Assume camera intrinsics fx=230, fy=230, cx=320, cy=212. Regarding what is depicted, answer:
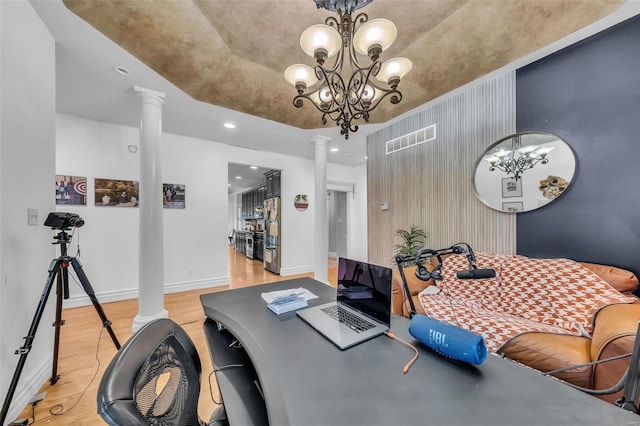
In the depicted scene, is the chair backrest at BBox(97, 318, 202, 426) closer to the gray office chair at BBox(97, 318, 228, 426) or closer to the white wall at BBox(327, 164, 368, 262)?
the gray office chair at BBox(97, 318, 228, 426)

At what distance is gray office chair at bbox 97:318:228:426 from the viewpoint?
43cm

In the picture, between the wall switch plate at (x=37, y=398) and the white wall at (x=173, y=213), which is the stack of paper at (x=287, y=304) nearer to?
the wall switch plate at (x=37, y=398)

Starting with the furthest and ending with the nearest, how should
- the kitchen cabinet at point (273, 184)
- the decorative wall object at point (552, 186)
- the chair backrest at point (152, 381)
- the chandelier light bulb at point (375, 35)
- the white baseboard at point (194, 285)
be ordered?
the kitchen cabinet at point (273, 184) → the white baseboard at point (194, 285) → the decorative wall object at point (552, 186) → the chandelier light bulb at point (375, 35) → the chair backrest at point (152, 381)

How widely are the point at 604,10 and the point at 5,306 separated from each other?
4468 millimetres

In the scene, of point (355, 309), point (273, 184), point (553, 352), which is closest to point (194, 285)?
point (273, 184)

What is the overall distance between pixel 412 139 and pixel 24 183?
381 cm

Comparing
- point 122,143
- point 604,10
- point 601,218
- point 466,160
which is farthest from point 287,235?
point 604,10

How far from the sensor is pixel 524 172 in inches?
88.2

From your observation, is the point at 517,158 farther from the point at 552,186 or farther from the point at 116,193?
the point at 116,193

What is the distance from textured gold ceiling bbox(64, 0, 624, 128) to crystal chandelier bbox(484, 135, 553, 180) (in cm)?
82

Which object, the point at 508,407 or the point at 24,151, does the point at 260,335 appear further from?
the point at 24,151

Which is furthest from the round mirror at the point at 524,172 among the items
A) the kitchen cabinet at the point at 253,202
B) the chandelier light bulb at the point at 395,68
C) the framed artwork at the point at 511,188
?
the kitchen cabinet at the point at 253,202

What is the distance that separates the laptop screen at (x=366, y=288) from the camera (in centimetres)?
96

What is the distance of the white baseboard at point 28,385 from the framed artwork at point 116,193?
7.28 ft
